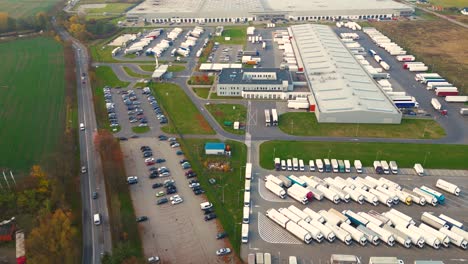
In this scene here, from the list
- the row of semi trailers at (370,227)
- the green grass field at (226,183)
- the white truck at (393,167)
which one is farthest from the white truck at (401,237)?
the green grass field at (226,183)

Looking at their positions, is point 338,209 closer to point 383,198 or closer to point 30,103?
point 383,198

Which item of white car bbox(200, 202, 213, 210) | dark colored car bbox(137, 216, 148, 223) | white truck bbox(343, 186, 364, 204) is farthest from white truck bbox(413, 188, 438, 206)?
dark colored car bbox(137, 216, 148, 223)

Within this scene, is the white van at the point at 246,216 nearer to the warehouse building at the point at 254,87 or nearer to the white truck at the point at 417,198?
the white truck at the point at 417,198

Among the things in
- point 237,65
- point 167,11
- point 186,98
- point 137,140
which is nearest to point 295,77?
point 237,65

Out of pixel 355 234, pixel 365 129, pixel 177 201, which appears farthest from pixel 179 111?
pixel 355 234

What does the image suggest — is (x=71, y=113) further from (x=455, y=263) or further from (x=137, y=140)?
(x=455, y=263)

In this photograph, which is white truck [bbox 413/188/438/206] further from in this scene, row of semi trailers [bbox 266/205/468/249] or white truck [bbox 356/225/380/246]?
white truck [bbox 356/225/380/246]
